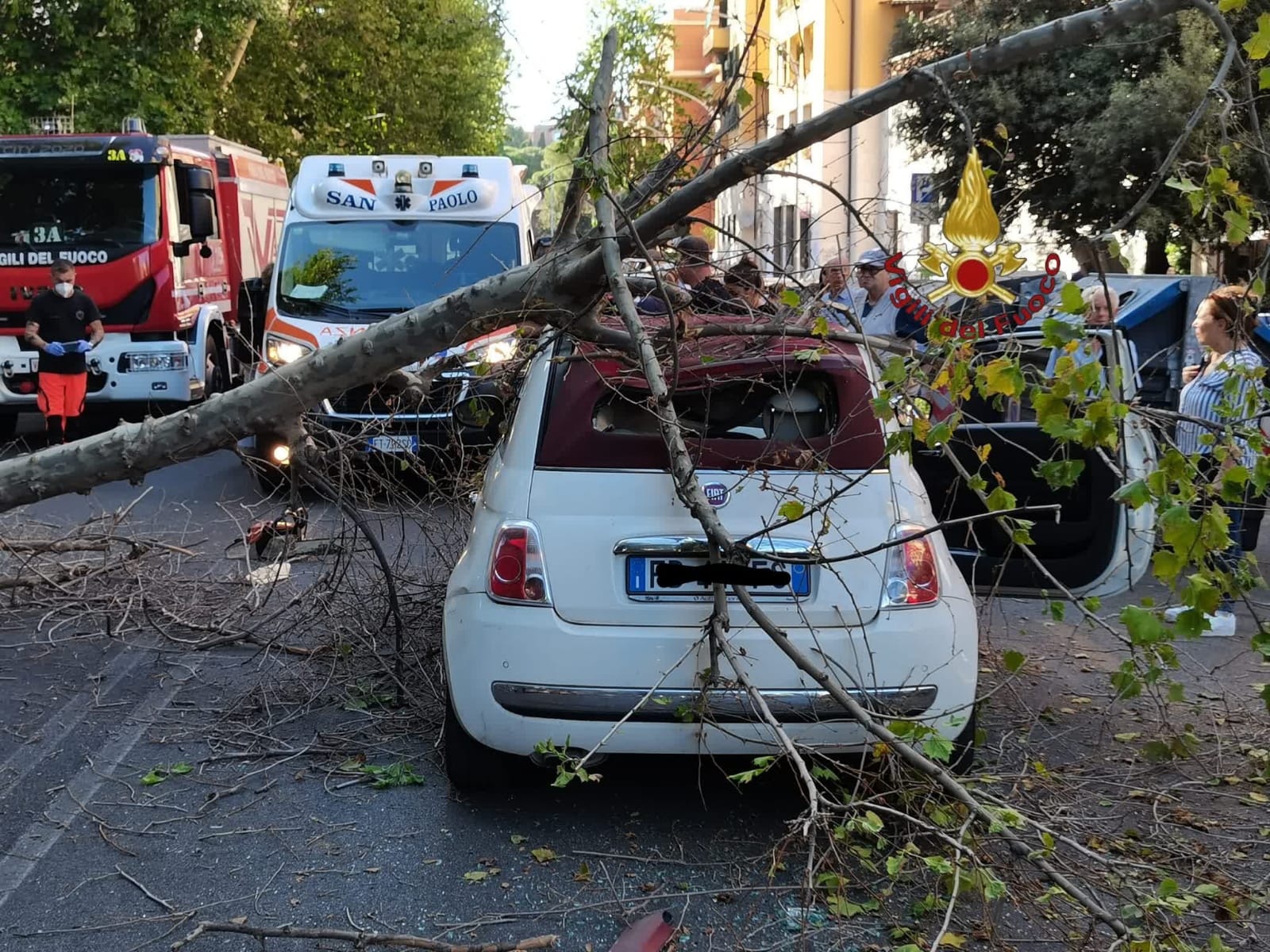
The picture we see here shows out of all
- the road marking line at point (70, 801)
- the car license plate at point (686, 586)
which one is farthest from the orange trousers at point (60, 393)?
the car license plate at point (686, 586)

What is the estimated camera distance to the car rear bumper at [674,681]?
159 inches

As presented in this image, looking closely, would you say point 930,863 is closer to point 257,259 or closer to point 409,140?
point 257,259

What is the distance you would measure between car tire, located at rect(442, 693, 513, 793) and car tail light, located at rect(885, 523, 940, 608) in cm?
136

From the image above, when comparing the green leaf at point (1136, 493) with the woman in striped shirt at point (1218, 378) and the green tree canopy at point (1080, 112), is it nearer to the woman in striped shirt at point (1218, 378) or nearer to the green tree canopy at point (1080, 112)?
the woman in striped shirt at point (1218, 378)

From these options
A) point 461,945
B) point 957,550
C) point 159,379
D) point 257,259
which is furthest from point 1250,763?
point 257,259

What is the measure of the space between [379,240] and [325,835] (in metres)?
8.31

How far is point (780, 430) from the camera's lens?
447 centimetres

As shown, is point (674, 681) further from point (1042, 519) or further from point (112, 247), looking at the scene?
Result: point (112, 247)

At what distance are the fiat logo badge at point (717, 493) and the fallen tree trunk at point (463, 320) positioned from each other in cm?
70

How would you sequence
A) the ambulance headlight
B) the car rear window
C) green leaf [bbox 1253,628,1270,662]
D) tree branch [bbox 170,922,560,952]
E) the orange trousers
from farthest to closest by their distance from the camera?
1. the orange trousers
2. the ambulance headlight
3. the car rear window
4. tree branch [bbox 170,922,560,952]
5. green leaf [bbox 1253,628,1270,662]

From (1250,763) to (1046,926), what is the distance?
67.9 inches

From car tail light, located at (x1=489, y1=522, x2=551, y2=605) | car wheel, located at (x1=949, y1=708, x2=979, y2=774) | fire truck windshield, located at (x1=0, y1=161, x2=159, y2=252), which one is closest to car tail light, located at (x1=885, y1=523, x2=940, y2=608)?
car wheel, located at (x1=949, y1=708, x2=979, y2=774)

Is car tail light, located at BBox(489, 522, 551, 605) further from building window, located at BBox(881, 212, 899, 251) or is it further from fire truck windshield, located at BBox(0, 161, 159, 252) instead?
fire truck windshield, located at BBox(0, 161, 159, 252)

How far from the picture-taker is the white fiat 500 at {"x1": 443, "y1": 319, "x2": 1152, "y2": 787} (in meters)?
4.05
